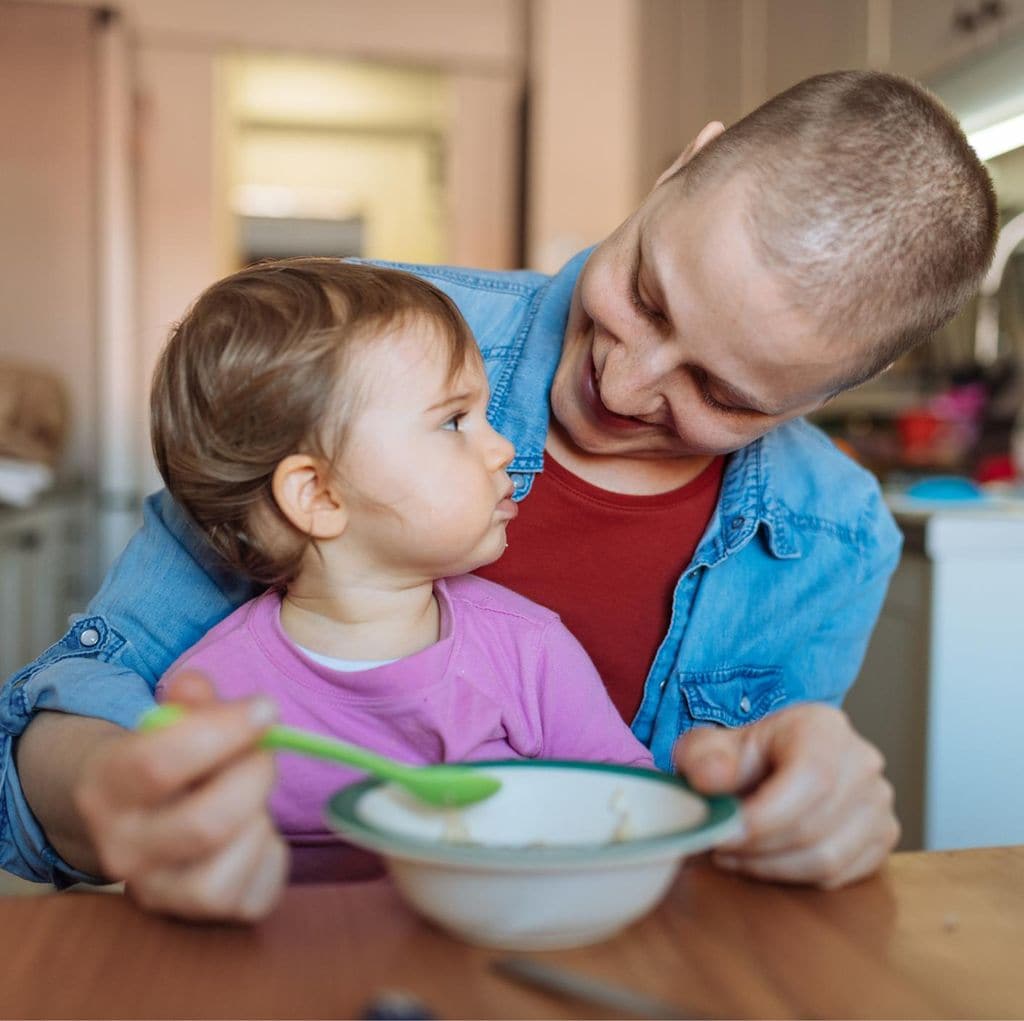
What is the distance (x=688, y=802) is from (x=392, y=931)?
0.58 feet

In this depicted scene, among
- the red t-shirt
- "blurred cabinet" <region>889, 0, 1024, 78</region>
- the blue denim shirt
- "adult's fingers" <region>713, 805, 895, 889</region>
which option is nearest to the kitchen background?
"blurred cabinet" <region>889, 0, 1024, 78</region>

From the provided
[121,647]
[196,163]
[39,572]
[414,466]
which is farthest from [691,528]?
[196,163]

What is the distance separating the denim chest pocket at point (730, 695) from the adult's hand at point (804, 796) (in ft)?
1.59

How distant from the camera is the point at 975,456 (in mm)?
2725

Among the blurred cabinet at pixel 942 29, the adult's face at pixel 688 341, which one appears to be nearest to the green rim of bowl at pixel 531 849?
the adult's face at pixel 688 341

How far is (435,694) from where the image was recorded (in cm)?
96

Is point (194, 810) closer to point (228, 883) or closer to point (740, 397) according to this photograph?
point (228, 883)

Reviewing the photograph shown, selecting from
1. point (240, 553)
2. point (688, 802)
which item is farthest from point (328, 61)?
point (688, 802)

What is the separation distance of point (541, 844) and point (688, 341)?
1.65 feet

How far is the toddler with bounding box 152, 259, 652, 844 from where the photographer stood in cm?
95

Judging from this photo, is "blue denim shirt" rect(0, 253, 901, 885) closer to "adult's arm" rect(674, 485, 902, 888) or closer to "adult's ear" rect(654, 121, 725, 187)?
"adult's ear" rect(654, 121, 725, 187)

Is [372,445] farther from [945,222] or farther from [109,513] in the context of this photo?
[109,513]

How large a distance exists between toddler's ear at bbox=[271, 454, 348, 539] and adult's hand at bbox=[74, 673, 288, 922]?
382 millimetres

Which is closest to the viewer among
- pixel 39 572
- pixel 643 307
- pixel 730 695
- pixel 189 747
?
pixel 189 747
